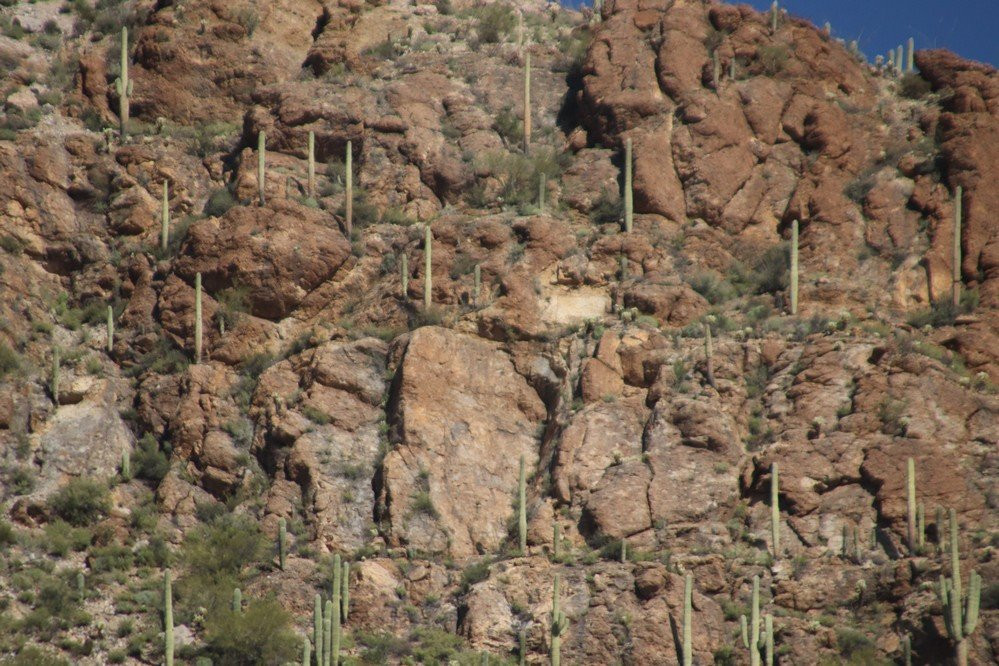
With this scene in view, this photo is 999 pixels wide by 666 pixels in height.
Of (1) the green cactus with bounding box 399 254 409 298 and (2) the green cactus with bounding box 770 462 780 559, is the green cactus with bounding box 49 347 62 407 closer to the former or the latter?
(1) the green cactus with bounding box 399 254 409 298

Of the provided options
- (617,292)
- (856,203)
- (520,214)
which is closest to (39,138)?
(520,214)

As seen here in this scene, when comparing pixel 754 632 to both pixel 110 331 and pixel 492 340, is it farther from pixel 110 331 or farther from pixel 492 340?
pixel 110 331

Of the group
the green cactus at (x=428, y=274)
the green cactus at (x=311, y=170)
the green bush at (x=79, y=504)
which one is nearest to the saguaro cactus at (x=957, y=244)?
the green cactus at (x=428, y=274)

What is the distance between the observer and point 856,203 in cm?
3716

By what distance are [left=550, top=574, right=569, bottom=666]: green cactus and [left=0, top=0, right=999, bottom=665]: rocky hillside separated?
302 mm

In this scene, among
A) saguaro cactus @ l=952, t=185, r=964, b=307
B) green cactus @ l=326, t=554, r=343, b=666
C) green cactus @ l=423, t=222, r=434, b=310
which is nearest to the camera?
green cactus @ l=326, t=554, r=343, b=666

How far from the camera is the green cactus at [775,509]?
28938 mm

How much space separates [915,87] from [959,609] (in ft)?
66.7

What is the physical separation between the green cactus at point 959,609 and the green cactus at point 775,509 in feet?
12.9

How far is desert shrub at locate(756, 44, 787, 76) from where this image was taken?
40.2m

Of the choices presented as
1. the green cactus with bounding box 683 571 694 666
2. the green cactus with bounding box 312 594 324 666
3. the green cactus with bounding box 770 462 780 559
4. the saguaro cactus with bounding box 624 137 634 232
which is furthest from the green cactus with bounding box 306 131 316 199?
the green cactus with bounding box 683 571 694 666

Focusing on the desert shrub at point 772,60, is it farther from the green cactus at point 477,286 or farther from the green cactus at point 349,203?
the green cactus at point 349,203

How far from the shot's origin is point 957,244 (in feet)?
115

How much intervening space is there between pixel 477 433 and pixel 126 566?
8904 millimetres
